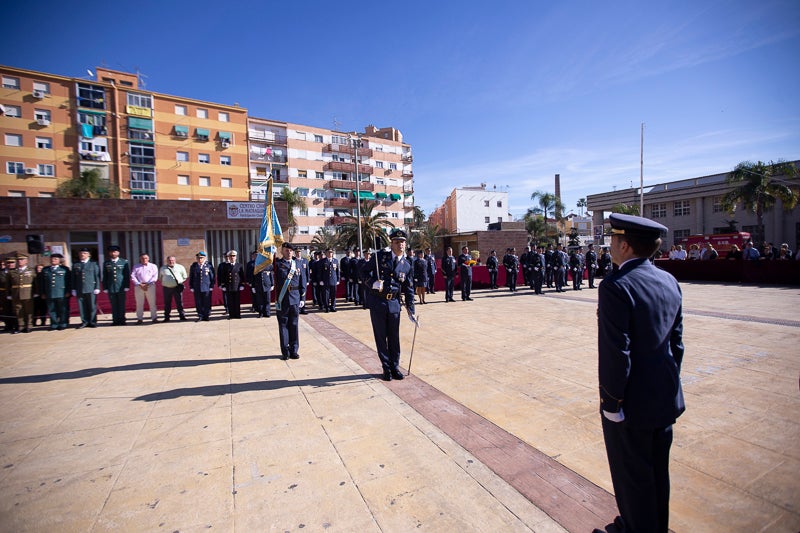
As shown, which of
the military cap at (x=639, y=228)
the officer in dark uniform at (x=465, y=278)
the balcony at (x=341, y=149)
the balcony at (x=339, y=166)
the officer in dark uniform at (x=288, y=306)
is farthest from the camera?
the balcony at (x=341, y=149)

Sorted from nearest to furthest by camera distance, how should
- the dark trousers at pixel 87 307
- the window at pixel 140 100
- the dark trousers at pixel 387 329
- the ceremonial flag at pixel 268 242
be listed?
the dark trousers at pixel 387 329
the ceremonial flag at pixel 268 242
the dark trousers at pixel 87 307
the window at pixel 140 100

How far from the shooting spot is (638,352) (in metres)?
2.09

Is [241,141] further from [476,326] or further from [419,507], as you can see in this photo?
[419,507]

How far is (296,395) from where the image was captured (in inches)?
184

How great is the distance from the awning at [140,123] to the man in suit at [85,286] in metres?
41.2

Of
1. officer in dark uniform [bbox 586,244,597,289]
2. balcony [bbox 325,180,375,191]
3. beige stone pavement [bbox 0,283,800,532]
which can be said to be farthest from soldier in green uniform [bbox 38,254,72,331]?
balcony [bbox 325,180,375,191]

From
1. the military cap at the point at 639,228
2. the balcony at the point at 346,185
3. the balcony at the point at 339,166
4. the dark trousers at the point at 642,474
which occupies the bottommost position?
the dark trousers at the point at 642,474

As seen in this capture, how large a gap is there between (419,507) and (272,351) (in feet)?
16.5

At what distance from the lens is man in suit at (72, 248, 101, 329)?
9938 mm

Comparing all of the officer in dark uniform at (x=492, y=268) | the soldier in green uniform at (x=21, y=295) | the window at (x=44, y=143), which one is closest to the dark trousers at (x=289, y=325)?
the soldier in green uniform at (x=21, y=295)

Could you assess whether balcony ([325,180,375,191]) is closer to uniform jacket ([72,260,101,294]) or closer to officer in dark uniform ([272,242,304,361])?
uniform jacket ([72,260,101,294])

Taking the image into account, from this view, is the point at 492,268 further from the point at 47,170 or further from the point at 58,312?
the point at 47,170

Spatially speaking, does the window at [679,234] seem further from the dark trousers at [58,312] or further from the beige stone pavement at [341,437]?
the dark trousers at [58,312]

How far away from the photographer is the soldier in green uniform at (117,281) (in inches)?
400
